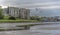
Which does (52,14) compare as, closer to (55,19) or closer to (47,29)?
(55,19)

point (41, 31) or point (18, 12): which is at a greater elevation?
point (18, 12)

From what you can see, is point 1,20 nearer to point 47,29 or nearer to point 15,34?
point 15,34

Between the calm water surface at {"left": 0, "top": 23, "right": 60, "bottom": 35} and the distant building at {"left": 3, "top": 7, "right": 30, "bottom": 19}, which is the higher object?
the distant building at {"left": 3, "top": 7, "right": 30, "bottom": 19}

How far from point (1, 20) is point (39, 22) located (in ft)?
2.75

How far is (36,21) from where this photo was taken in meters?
3.46

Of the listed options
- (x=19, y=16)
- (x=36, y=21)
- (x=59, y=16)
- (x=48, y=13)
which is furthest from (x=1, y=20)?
(x=59, y=16)

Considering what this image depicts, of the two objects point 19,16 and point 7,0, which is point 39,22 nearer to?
point 19,16

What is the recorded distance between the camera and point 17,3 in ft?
11.5

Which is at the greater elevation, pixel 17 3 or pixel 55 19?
pixel 17 3

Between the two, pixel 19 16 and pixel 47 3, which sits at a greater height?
pixel 47 3

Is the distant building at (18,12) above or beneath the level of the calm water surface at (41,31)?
above

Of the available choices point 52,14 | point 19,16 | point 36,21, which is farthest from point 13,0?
point 52,14

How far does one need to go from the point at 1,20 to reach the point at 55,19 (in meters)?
1.19

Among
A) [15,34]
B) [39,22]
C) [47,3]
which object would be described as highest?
[47,3]
